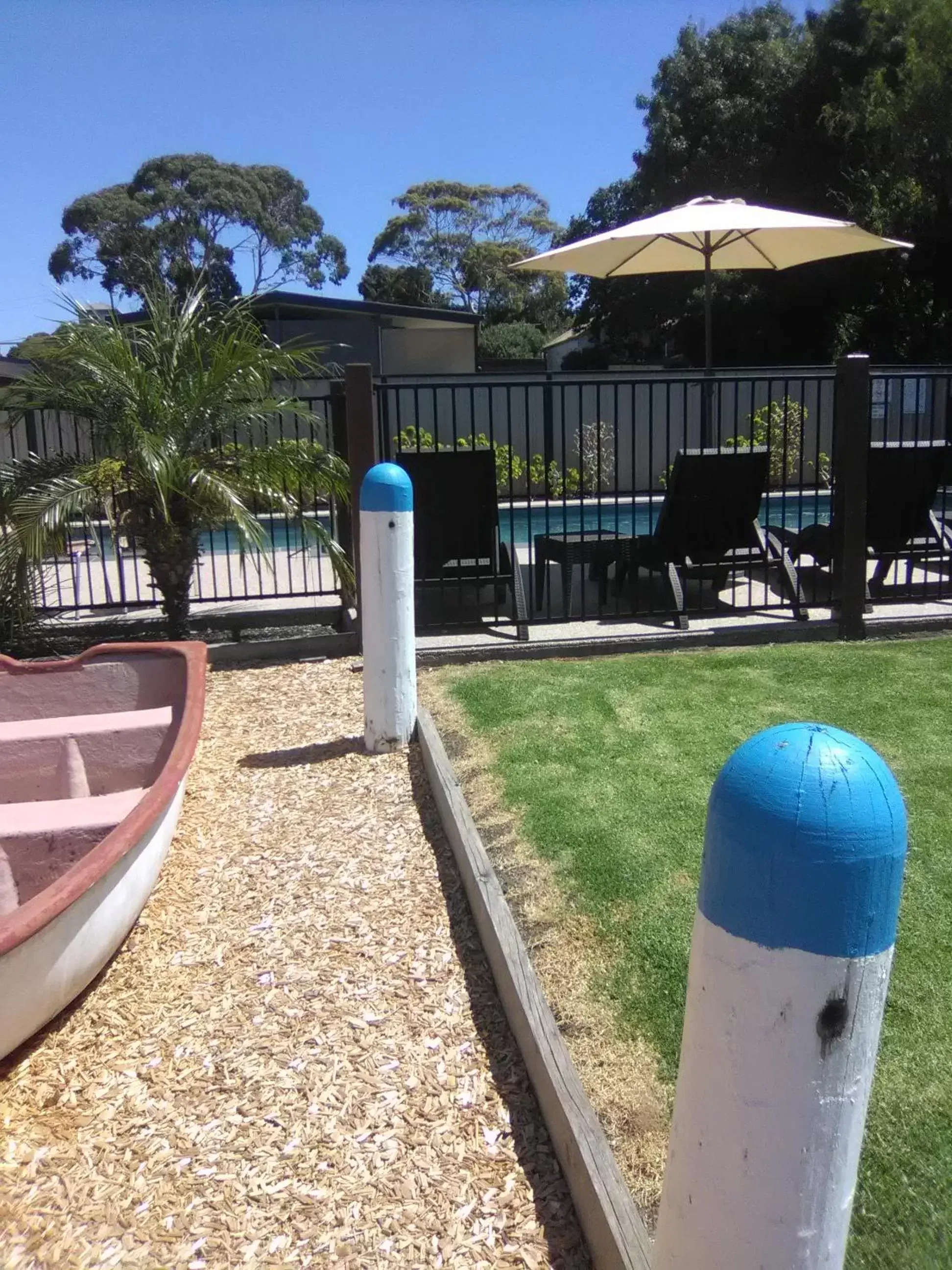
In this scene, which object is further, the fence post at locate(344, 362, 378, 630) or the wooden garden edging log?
the fence post at locate(344, 362, 378, 630)

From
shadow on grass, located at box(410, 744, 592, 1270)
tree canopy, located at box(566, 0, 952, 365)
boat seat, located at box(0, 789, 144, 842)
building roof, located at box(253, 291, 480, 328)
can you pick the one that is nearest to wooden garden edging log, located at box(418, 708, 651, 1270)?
shadow on grass, located at box(410, 744, 592, 1270)

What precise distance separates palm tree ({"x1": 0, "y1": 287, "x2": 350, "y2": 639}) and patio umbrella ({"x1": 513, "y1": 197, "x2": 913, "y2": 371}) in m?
4.44

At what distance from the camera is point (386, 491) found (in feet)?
17.1

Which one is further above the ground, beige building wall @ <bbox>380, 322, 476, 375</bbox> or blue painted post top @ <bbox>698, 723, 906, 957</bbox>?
beige building wall @ <bbox>380, 322, 476, 375</bbox>

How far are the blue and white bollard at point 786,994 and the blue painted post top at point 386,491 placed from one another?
389 centimetres

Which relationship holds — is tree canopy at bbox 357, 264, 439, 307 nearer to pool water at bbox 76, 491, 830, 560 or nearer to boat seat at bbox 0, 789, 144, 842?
pool water at bbox 76, 491, 830, 560

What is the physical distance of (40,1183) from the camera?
2.51 m

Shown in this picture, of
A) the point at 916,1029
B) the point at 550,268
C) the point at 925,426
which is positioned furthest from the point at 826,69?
the point at 916,1029

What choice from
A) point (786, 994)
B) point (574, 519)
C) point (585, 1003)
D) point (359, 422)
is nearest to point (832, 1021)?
point (786, 994)

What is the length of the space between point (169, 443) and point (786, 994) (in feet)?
20.2

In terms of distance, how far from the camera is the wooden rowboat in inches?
108

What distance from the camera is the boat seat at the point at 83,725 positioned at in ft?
14.1

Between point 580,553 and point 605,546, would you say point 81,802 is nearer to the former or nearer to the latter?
point 580,553

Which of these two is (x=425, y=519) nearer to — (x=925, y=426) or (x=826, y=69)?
(x=925, y=426)
